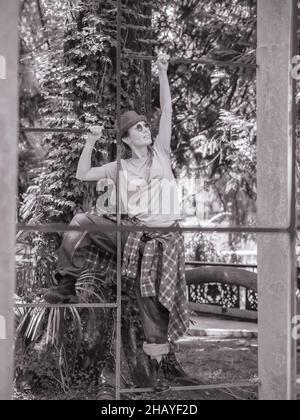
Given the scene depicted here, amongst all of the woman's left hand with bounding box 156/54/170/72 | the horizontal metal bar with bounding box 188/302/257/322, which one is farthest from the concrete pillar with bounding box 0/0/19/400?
the horizontal metal bar with bounding box 188/302/257/322

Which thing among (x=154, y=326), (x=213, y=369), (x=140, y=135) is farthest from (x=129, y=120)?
(x=213, y=369)

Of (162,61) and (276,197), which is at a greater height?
(162,61)

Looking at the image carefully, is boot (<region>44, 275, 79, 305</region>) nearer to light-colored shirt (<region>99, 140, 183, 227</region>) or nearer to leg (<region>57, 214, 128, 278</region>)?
leg (<region>57, 214, 128, 278</region>)

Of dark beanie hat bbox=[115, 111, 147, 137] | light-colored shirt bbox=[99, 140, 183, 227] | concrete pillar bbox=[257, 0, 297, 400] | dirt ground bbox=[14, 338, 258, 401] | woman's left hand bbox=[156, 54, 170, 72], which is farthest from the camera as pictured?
dirt ground bbox=[14, 338, 258, 401]

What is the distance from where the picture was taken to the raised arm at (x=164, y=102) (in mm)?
3450

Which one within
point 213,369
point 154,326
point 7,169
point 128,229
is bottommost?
point 213,369

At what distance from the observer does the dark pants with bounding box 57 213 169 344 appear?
11.7ft

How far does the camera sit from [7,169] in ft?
9.01

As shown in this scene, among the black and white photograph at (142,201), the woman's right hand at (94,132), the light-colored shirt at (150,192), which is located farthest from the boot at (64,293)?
the woman's right hand at (94,132)

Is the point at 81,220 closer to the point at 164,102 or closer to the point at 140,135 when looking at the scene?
the point at 140,135

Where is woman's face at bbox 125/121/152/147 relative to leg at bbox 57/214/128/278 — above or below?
above

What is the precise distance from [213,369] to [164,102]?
291 cm

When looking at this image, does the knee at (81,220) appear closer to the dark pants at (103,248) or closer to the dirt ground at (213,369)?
the dark pants at (103,248)
